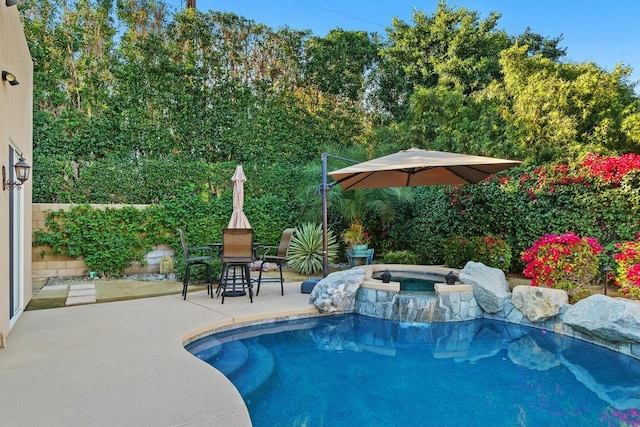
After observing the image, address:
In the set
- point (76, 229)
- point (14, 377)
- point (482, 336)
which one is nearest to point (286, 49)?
point (76, 229)

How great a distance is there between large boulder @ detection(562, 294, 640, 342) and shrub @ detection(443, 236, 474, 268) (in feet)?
9.65

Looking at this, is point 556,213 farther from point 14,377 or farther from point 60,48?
point 60,48

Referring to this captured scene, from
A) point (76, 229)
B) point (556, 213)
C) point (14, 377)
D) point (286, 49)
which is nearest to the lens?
point (14, 377)

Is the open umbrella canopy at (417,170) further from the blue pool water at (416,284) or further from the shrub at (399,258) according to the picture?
the shrub at (399,258)

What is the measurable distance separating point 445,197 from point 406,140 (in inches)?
170

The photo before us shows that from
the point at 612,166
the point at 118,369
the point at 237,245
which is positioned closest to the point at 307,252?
the point at 237,245

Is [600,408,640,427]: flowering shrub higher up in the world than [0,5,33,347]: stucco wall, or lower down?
lower down

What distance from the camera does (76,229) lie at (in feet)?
27.7

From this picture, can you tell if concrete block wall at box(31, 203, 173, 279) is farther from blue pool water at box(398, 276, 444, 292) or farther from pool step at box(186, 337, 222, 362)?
blue pool water at box(398, 276, 444, 292)

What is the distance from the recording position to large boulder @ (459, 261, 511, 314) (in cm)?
571

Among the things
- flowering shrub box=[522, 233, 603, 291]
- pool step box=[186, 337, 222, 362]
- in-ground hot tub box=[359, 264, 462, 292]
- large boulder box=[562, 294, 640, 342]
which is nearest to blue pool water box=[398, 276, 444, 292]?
in-ground hot tub box=[359, 264, 462, 292]

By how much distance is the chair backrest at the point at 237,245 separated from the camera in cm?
603

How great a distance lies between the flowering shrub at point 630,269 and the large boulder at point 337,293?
3300 millimetres

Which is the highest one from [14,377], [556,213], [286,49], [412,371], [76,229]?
[286,49]
